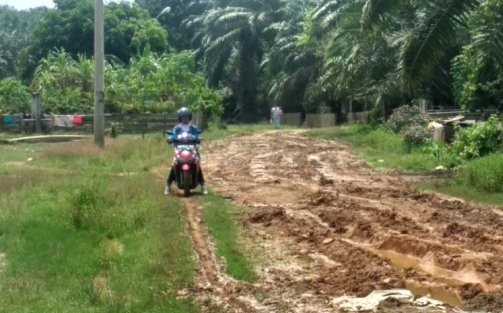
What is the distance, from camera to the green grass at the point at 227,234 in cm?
860

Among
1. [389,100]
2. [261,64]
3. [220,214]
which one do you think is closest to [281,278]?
[220,214]

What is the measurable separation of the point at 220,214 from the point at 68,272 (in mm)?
3973

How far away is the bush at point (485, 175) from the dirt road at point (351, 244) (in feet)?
3.49

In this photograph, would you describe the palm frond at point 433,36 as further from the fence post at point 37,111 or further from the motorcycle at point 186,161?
the fence post at point 37,111

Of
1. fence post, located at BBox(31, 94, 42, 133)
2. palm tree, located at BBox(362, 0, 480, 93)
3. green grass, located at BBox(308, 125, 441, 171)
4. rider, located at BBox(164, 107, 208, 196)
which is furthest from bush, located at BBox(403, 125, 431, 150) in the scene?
fence post, located at BBox(31, 94, 42, 133)

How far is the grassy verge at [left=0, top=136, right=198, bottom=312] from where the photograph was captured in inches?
295

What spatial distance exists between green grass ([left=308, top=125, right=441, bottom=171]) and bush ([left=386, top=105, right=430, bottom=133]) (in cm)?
38

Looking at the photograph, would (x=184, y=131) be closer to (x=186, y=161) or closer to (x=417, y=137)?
(x=186, y=161)

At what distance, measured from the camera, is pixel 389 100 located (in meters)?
35.6

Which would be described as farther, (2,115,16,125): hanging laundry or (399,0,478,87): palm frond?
(2,115,16,125): hanging laundry

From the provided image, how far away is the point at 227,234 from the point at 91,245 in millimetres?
1853

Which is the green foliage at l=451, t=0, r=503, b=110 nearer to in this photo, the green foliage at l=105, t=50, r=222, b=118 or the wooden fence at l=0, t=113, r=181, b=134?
the wooden fence at l=0, t=113, r=181, b=134

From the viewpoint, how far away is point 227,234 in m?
11.0

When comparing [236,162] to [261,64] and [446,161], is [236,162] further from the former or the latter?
[261,64]
